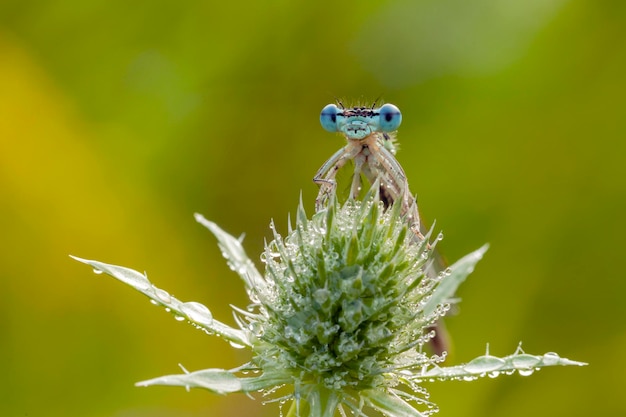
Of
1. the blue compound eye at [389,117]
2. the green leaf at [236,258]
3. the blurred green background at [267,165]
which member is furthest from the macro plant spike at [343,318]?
the blurred green background at [267,165]

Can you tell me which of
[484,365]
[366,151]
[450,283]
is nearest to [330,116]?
[366,151]

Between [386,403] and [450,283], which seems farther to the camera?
[450,283]

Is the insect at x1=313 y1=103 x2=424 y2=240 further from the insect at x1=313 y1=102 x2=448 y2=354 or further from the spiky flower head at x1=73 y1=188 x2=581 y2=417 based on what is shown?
the spiky flower head at x1=73 y1=188 x2=581 y2=417

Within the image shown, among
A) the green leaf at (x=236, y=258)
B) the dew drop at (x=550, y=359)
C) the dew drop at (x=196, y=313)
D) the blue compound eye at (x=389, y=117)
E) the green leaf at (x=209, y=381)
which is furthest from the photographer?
the blue compound eye at (x=389, y=117)

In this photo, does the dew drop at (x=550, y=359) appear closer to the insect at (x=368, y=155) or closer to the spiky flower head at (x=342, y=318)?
the spiky flower head at (x=342, y=318)

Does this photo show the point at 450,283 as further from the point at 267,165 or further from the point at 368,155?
the point at 267,165

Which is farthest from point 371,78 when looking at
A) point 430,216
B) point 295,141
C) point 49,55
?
point 49,55
